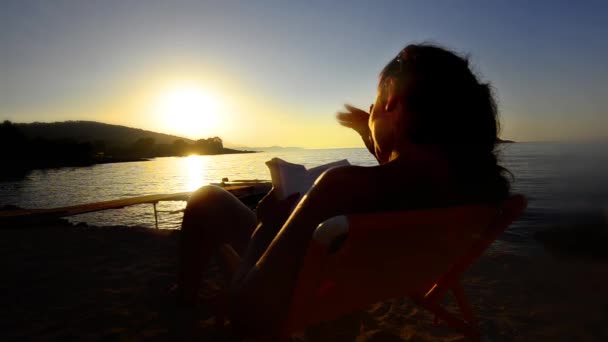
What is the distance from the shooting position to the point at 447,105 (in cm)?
119

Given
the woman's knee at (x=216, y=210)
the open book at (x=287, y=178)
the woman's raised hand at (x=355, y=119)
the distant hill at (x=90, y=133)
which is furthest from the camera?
the distant hill at (x=90, y=133)

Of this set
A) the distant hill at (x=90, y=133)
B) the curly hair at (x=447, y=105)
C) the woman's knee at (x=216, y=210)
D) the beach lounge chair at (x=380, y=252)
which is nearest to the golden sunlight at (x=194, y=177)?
the woman's knee at (x=216, y=210)

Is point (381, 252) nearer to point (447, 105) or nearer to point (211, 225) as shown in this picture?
point (447, 105)

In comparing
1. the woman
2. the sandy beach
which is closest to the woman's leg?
the woman

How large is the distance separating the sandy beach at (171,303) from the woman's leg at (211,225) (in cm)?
106

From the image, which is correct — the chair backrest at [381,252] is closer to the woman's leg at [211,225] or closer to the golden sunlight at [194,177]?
the woman's leg at [211,225]

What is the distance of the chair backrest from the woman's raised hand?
29.9 inches

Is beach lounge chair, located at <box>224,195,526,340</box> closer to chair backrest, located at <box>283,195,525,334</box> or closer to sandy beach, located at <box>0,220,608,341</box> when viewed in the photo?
chair backrest, located at <box>283,195,525,334</box>

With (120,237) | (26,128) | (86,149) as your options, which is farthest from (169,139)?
(120,237)

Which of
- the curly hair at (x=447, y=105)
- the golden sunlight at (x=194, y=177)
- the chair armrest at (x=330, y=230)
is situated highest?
the curly hair at (x=447, y=105)

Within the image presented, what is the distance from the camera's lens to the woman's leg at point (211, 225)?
2.03 meters

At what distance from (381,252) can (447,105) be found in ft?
1.88

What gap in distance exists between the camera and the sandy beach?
3.12 metres

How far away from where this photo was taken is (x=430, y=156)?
122 cm
